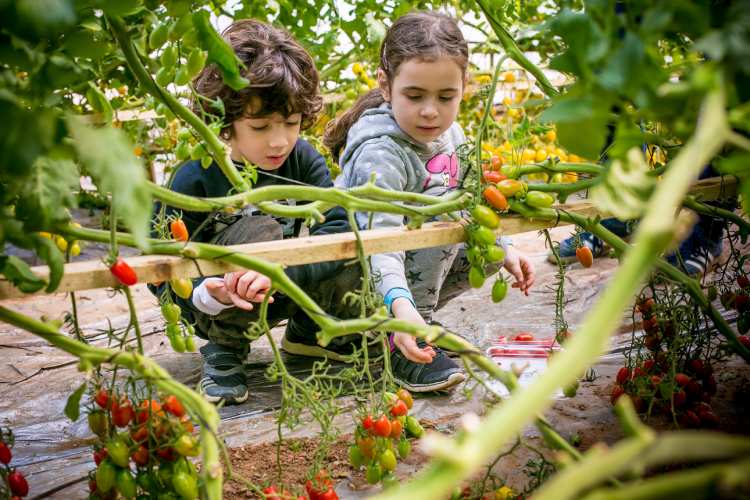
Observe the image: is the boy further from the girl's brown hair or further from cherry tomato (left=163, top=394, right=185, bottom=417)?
cherry tomato (left=163, top=394, right=185, bottom=417)

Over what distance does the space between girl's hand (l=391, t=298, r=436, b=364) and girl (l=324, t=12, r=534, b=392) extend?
24 centimetres

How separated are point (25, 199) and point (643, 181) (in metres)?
0.67

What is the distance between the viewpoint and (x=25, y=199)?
0.88 meters

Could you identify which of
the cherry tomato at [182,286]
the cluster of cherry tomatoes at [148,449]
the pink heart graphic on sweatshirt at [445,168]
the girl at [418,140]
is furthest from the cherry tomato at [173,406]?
the pink heart graphic on sweatshirt at [445,168]

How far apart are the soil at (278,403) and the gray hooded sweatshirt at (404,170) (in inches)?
13.7

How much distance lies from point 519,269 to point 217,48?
1.04 metres

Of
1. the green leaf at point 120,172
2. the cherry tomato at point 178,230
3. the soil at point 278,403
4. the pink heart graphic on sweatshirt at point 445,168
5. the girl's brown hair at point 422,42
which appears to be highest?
the girl's brown hair at point 422,42

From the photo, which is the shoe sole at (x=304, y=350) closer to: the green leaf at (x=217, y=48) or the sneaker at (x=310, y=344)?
the sneaker at (x=310, y=344)

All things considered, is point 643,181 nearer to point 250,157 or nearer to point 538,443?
point 538,443

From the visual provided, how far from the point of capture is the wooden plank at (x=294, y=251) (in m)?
1.18

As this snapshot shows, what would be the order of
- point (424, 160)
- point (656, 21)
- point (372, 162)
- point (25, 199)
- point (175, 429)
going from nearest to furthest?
point (656, 21) → point (25, 199) → point (175, 429) → point (372, 162) → point (424, 160)

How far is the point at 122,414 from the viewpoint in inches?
47.6

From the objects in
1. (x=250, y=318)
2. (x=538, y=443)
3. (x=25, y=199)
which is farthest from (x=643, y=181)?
(x=250, y=318)

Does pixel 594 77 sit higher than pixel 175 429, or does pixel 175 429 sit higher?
pixel 594 77
